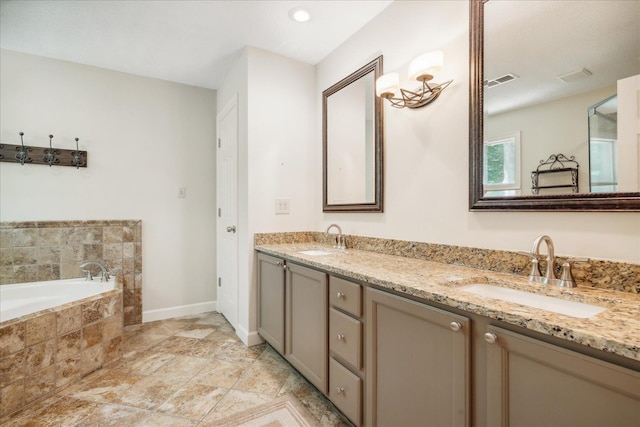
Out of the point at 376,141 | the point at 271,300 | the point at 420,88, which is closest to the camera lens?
the point at 420,88

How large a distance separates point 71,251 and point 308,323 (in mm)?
2368

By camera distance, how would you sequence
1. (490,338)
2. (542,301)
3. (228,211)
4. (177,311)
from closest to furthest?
1. (490,338)
2. (542,301)
3. (228,211)
4. (177,311)

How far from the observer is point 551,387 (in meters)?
0.76

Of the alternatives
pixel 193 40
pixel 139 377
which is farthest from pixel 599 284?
pixel 193 40

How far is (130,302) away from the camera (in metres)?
2.90

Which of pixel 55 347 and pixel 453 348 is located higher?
pixel 453 348

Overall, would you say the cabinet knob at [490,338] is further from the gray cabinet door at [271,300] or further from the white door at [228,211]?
the white door at [228,211]

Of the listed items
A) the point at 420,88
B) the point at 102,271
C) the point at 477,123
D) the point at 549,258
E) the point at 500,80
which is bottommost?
the point at 102,271

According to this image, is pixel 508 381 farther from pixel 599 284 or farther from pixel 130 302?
pixel 130 302

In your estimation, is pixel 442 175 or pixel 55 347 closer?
pixel 442 175

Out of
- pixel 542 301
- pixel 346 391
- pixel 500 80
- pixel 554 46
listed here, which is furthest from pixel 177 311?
pixel 554 46

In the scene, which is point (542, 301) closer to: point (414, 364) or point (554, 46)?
point (414, 364)

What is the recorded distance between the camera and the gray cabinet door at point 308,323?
162 cm

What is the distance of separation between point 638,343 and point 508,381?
1.06 feet
